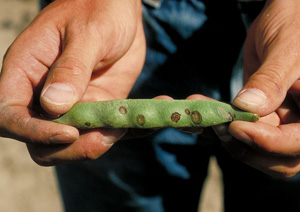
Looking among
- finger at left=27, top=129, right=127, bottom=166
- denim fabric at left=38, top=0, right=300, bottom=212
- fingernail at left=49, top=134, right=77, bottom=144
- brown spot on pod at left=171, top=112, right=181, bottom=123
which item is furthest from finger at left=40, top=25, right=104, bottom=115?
denim fabric at left=38, top=0, right=300, bottom=212

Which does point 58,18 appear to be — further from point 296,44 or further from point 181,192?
point 181,192

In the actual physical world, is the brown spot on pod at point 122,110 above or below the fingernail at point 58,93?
below

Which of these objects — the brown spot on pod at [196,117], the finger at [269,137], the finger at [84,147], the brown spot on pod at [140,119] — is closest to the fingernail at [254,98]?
the finger at [269,137]

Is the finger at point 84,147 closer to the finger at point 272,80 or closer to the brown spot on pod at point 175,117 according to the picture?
the brown spot on pod at point 175,117

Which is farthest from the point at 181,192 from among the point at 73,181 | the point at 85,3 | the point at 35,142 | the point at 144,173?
the point at 85,3

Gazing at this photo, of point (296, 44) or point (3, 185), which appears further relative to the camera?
point (3, 185)

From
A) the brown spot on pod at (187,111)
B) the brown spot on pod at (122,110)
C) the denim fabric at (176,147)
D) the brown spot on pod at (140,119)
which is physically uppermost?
the brown spot on pod at (122,110)

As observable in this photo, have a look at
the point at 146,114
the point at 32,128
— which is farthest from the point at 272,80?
the point at 32,128
